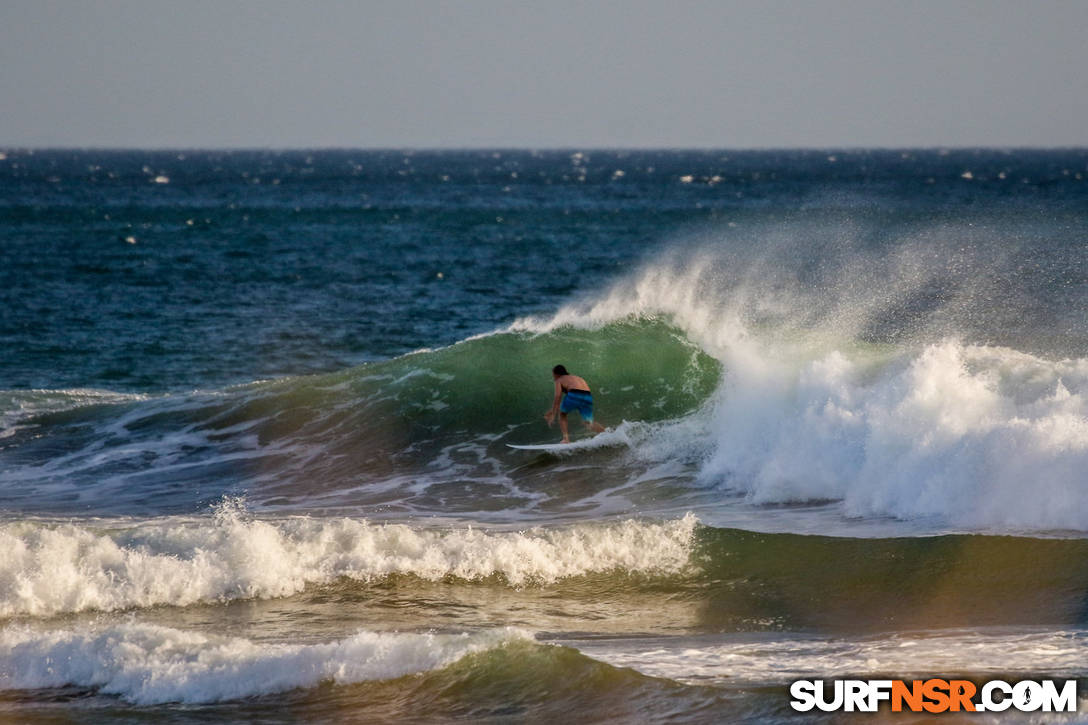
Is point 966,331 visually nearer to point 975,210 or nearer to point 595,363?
point 595,363

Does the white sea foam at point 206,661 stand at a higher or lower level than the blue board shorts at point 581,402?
lower

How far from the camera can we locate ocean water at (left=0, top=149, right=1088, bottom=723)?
8797 mm

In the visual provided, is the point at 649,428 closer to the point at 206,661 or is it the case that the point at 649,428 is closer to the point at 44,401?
the point at 206,661

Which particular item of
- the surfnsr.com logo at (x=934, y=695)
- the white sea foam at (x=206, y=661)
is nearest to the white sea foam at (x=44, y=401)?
the white sea foam at (x=206, y=661)

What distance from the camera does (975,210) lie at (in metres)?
70.8

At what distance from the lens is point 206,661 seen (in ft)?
29.5

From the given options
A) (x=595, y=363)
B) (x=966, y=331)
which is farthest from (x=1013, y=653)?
(x=966, y=331)

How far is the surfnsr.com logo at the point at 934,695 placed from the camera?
7.60m

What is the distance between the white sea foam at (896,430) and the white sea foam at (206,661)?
546 centimetres

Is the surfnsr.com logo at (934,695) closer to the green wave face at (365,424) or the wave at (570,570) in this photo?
the wave at (570,570)

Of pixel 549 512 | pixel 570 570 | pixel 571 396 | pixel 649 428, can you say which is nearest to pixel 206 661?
pixel 570 570

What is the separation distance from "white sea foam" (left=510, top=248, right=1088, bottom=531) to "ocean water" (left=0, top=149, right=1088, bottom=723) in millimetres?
41

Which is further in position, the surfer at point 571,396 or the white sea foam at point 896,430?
the surfer at point 571,396

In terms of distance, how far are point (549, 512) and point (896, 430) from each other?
12.2 feet
